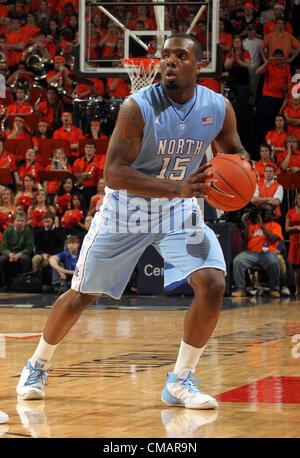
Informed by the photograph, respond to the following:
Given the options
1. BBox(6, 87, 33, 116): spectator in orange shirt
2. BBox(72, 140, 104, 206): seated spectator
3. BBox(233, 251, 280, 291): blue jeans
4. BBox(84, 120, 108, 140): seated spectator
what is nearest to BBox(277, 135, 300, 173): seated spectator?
BBox(233, 251, 280, 291): blue jeans

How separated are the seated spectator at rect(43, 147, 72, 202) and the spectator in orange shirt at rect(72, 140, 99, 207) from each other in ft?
0.59

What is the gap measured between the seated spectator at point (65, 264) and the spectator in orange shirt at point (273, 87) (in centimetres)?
454

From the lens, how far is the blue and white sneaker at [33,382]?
414 centimetres

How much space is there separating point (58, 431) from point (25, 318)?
5201mm

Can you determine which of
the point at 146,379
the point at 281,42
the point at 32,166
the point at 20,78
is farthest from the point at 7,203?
the point at 146,379

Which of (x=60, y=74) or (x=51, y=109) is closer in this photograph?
(x=51, y=109)

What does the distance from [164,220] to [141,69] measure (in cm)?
576

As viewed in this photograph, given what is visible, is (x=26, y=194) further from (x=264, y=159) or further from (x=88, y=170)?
(x=264, y=159)

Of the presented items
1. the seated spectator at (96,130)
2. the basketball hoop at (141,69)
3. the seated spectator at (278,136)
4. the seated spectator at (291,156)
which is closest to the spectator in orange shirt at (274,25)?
the seated spectator at (278,136)

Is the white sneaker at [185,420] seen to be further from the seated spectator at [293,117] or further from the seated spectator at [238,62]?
the seated spectator at [238,62]

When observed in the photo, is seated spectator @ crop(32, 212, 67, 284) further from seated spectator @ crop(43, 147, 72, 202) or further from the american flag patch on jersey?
the american flag patch on jersey

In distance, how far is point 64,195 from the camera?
12.6 metres

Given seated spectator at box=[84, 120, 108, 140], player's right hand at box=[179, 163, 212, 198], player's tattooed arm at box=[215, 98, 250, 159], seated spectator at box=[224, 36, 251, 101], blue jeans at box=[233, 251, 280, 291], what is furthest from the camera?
seated spectator at box=[224, 36, 251, 101]

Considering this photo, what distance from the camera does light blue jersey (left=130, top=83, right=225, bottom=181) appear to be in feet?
13.6
